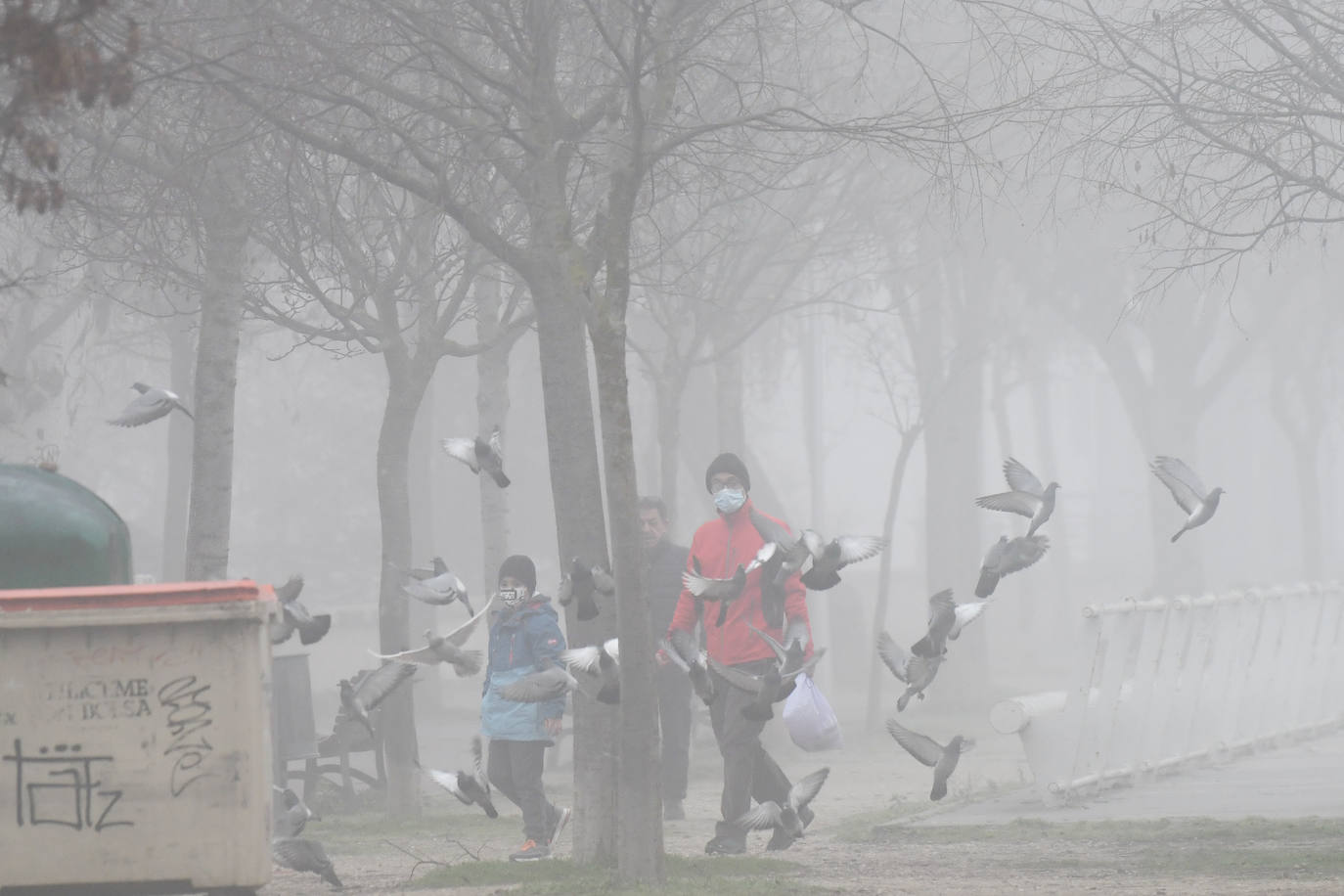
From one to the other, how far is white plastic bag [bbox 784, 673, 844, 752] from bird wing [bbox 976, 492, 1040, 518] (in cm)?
141

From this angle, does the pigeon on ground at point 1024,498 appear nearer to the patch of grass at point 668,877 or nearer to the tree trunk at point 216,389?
the patch of grass at point 668,877

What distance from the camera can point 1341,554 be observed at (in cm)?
5688

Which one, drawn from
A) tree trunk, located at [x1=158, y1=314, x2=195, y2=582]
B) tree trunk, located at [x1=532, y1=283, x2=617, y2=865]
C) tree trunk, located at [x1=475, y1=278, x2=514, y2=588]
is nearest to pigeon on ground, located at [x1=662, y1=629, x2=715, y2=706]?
tree trunk, located at [x1=532, y1=283, x2=617, y2=865]

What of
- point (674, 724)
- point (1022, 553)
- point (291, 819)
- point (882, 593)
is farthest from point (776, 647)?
point (882, 593)

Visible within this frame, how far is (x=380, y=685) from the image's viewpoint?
33.4ft

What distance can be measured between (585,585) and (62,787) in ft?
10.2

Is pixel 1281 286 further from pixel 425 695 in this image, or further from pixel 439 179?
pixel 439 179

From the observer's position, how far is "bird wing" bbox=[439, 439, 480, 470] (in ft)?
35.9

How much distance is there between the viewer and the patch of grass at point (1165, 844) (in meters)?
9.11

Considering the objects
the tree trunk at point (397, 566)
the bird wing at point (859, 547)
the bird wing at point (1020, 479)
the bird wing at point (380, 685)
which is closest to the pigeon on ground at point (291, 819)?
the bird wing at point (380, 685)

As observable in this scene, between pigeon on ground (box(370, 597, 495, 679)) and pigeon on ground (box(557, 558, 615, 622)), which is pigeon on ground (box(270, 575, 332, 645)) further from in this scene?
pigeon on ground (box(557, 558, 615, 622))

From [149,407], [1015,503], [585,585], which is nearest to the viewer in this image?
[585,585]

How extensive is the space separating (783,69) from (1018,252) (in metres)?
12.9

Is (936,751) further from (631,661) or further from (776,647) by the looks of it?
(631,661)
